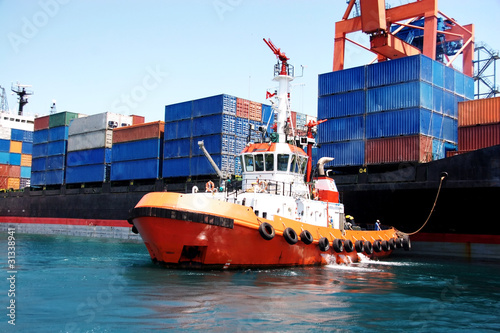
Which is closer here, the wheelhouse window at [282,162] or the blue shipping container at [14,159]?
the wheelhouse window at [282,162]

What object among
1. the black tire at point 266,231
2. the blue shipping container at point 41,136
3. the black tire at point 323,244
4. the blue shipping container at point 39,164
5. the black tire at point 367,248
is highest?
the blue shipping container at point 41,136

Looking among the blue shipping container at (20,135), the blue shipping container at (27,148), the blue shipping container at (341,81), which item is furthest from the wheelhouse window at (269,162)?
the blue shipping container at (20,135)

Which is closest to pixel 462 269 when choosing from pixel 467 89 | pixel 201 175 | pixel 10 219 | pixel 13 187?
pixel 467 89

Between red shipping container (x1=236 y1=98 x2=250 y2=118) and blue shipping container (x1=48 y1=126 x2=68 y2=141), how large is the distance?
17707mm

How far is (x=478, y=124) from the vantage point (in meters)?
21.1

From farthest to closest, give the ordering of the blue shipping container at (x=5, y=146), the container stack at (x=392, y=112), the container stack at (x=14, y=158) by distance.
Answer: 1. the container stack at (x=14, y=158)
2. the blue shipping container at (x=5, y=146)
3. the container stack at (x=392, y=112)

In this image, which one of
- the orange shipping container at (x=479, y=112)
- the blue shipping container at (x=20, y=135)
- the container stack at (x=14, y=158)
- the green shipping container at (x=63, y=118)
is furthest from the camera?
the blue shipping container at (x=20, y=135)

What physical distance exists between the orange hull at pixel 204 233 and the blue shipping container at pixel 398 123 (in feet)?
33.8

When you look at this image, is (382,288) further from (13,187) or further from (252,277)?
(13,187)

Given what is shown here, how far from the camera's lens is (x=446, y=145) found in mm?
22484

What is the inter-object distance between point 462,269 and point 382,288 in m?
6.28

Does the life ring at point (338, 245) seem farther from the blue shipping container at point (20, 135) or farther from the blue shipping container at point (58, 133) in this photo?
the blue shipping container at point (20, 135)

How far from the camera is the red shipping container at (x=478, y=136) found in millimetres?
20516

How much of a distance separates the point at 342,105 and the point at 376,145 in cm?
307
